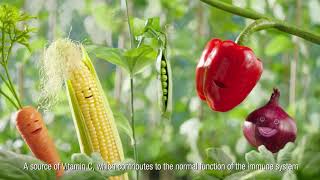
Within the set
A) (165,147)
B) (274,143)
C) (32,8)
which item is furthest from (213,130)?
(32,8)

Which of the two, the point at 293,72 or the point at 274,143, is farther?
the point at 293,72

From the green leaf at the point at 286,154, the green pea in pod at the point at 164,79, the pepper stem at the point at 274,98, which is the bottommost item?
the green leaf at the point at 286,154

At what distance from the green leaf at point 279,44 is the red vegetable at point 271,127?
0.48 feet

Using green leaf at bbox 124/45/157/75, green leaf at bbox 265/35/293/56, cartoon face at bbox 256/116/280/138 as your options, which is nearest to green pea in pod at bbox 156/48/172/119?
green leaf at bbox 124/45/157/75

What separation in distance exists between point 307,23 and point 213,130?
0.75ft

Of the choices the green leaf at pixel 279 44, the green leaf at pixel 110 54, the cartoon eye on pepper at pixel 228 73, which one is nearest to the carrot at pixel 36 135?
the green leaf at pixel 110 54

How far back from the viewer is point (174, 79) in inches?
42.9

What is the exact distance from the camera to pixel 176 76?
1113mm

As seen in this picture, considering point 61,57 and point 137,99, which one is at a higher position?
point 61,57

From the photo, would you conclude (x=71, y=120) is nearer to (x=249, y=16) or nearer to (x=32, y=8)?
(x=32, y=8)

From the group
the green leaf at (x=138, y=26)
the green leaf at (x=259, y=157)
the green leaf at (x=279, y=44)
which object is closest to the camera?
the green leaf at (x=259, y=157)

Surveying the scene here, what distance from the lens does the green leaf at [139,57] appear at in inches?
40.3

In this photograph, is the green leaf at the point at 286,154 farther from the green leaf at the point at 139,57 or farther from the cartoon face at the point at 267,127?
the green leaf at the point at 139,57

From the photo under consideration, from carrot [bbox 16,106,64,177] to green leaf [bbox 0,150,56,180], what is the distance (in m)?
0.07
